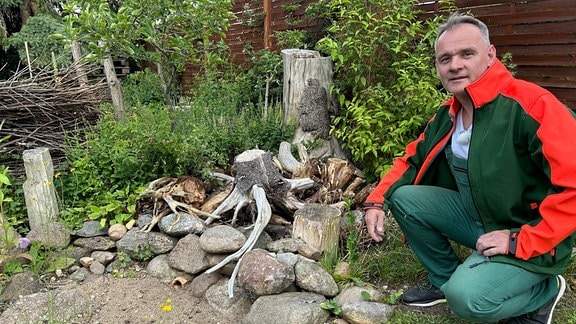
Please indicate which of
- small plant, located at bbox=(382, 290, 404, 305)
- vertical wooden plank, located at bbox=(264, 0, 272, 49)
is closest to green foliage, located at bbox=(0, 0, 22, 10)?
vertical wooden plank, located at bbox=(264, 0, 272, 49)

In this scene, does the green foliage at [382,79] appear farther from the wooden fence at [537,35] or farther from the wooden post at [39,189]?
the wooden post at [39,189]

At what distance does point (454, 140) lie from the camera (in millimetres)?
2287

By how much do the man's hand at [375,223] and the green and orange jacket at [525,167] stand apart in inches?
21.1

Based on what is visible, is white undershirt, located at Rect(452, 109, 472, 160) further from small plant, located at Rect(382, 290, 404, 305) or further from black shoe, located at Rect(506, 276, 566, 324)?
small plant, located at Rect(382, 290, 404, 305)

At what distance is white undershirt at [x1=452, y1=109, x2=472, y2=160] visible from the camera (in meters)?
2.19

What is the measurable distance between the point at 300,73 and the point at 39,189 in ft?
8.13

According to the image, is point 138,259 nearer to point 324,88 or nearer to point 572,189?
point 324,88

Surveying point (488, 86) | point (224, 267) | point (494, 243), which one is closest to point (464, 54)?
point (488, 86)

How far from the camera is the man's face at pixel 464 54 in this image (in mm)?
2014

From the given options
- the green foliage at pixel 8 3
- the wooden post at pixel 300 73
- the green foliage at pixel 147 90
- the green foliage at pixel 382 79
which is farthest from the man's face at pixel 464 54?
the green foliage at pixel 8 3

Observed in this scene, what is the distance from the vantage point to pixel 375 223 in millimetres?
2445

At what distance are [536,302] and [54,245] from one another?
3053 mm

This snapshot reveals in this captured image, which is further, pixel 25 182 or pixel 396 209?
pixel 25 182

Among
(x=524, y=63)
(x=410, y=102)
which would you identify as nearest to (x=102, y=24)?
(x=410, y=102)
